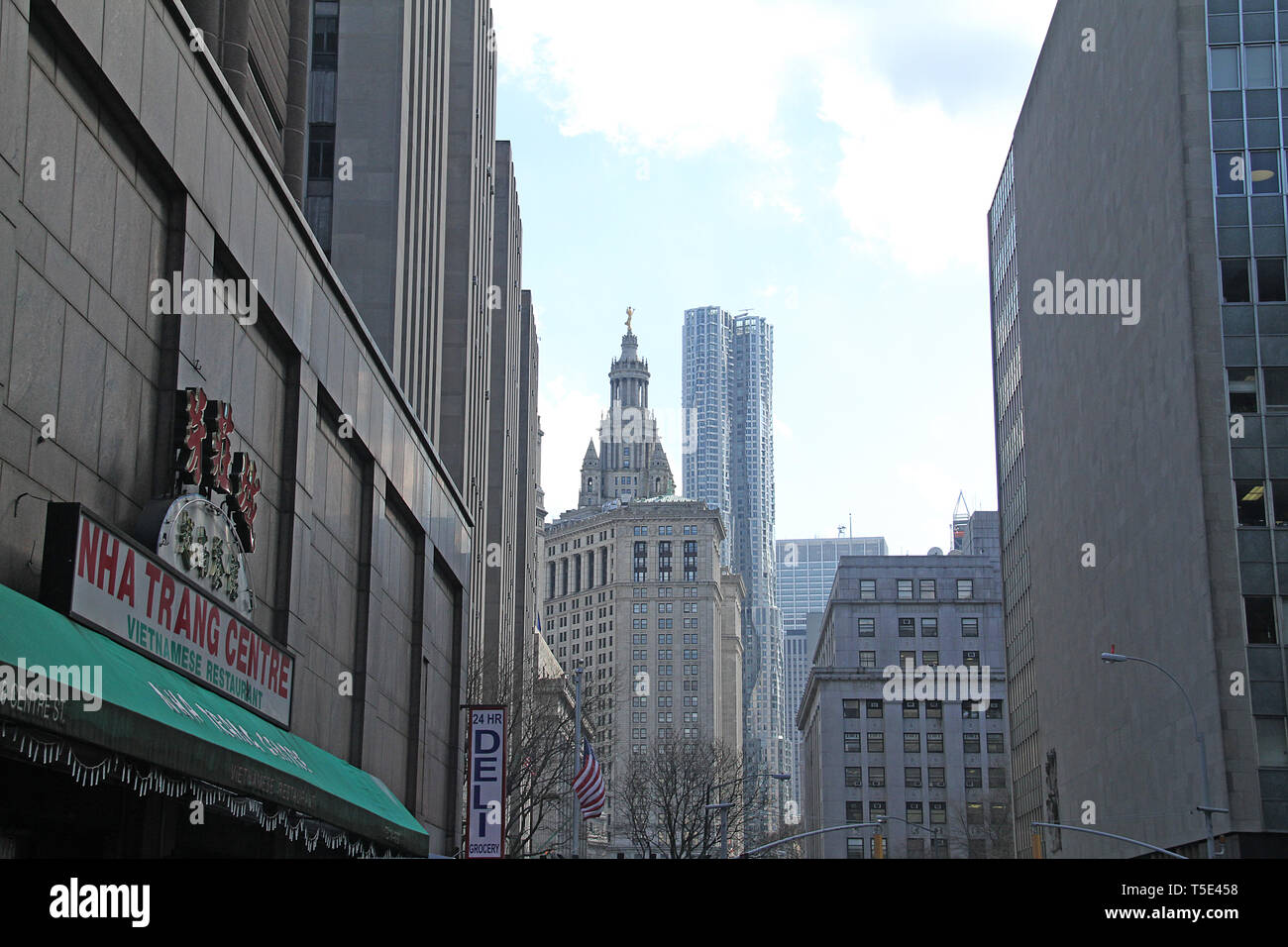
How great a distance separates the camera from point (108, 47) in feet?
54.0

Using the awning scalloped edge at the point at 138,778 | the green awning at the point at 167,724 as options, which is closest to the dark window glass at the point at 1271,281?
the green awning at the point at 167,724

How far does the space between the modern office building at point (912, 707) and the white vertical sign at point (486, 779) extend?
97.0 metres

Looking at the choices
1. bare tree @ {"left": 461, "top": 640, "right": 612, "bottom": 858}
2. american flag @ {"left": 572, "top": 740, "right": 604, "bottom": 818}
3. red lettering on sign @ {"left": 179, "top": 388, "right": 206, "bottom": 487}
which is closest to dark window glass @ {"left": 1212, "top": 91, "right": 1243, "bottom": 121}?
american flag @ {"left": 572, "top": 740, "right": 604, "bottom": 818}

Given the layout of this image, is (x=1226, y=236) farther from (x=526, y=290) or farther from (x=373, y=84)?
(x=526, y=290)

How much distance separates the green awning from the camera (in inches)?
497

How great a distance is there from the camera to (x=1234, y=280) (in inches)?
2167

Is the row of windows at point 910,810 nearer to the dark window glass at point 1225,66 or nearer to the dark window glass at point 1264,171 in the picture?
the dark window glass at point 1264,171

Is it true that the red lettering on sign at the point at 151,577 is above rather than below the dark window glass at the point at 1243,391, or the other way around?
below

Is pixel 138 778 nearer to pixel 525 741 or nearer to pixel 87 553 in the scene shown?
pixel 87 553

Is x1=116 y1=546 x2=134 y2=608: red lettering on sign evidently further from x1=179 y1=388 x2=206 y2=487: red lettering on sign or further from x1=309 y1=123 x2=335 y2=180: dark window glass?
x1=309 y1=123 x2=335 y2=180: dark window glass

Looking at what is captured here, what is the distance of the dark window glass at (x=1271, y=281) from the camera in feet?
180
